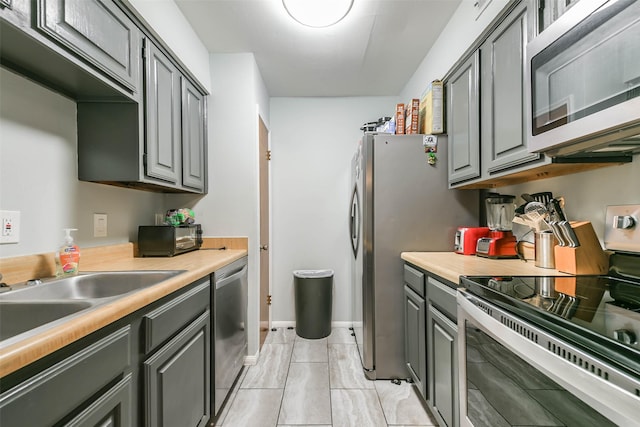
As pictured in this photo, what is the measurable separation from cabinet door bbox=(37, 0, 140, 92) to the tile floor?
1.90 m

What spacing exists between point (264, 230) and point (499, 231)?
1.90 metres

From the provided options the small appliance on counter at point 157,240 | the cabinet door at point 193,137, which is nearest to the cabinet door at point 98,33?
the cabinet door at point 193,137

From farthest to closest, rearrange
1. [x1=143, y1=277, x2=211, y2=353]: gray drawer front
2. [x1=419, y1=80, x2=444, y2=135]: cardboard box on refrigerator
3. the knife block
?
[x1=419, y1=80, x2=444, y2=135]: cardboard box on refrigerator → the knife block → [x1=143, y1=277, x2=211, y2=353]: gray drawer front

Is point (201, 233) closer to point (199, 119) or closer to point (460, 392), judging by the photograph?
point (199, 119)

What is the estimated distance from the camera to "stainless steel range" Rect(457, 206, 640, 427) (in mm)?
547

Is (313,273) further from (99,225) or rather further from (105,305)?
(105,305)

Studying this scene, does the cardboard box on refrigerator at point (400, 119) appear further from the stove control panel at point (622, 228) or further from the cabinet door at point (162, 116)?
the cabinet door at point (162, 116)

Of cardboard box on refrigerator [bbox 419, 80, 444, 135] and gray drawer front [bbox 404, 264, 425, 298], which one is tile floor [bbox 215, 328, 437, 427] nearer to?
gray drawer front [bbox 404, 264, 425, 298]

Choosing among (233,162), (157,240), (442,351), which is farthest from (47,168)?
(442,351)

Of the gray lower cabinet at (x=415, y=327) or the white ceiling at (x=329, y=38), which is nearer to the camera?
the gray lower cabinet at (x=415, y=327)

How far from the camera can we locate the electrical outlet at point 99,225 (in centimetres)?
159

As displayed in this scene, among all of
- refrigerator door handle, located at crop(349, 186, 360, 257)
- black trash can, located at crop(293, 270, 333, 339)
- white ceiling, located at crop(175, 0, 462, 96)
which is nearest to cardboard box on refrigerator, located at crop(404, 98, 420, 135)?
white ceiling, located at crop(175, 0, 462, 96)

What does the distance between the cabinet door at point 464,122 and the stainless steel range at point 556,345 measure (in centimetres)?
69

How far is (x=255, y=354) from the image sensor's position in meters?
2.33
